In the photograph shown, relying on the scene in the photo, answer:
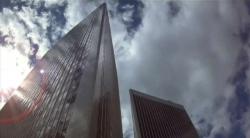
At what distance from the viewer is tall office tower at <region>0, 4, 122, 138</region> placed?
6253cm

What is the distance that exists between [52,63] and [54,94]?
110 feet

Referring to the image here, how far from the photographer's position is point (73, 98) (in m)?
71.9

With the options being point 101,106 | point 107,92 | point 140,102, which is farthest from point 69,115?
point 140,102

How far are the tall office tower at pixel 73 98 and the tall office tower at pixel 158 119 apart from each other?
33.4 m

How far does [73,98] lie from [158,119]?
74.0m

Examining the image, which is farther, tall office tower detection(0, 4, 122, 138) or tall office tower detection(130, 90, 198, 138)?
tall office tower detection(130, 90, 198, 138)

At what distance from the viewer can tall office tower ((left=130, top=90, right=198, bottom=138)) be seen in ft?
404

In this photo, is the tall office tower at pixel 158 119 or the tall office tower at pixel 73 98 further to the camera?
the tall office tower at pixel 158 119

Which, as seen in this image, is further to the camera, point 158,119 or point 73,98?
point 158,119

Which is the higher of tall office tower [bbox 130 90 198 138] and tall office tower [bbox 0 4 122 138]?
tall office tower [bbox 0 4 122 138]

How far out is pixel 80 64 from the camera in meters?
87.2

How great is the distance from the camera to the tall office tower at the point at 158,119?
123 metres

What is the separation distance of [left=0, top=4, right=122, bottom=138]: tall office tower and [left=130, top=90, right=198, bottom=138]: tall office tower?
33393 millimetres

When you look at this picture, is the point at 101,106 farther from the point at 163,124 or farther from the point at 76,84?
the point at 163,124
